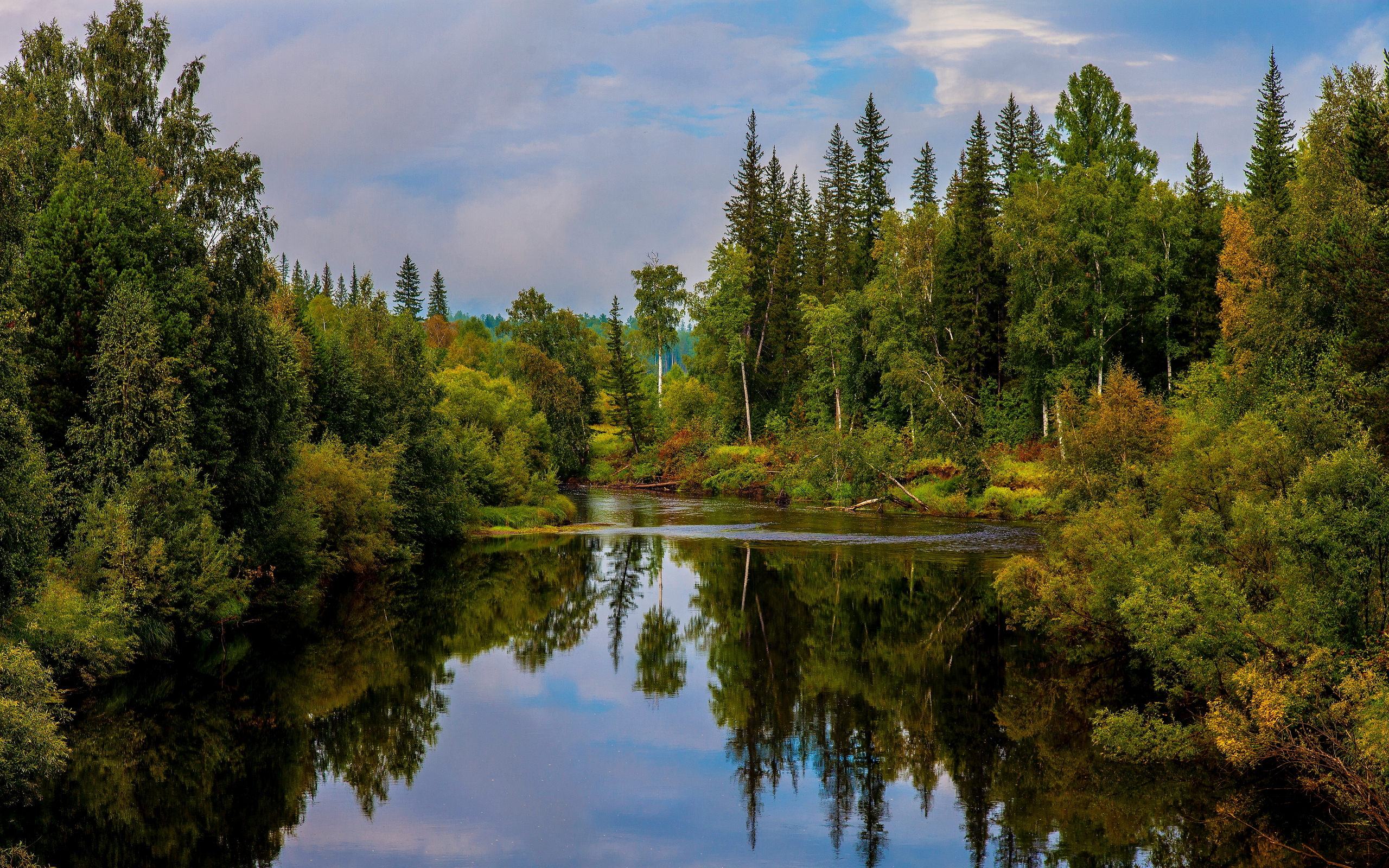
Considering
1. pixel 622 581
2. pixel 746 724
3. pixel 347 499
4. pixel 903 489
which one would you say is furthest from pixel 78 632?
pixel 903 489

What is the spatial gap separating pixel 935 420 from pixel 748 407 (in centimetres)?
2319

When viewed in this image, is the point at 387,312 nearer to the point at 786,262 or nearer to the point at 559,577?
the point at 559,577

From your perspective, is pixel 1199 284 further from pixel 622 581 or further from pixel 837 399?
pixel 622 581

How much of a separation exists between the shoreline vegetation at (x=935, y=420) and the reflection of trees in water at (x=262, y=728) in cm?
102

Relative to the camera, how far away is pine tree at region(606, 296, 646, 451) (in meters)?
83.7

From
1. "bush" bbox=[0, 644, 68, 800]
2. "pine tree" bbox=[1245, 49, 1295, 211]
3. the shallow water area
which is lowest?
the shallow water area

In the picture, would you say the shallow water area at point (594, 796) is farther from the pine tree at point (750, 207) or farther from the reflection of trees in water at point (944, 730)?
the pine tree at point (750, 207)

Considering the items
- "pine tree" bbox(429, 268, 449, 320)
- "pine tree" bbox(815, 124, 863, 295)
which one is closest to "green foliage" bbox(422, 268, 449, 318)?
"pine tree" bbox(429, 268, 449, 320)

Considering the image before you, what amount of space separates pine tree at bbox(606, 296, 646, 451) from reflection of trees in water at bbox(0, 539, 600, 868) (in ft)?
162

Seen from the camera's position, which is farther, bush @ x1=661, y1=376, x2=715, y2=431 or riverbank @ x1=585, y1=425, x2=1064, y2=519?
bush @ x1=661, y1=376, x2=715, y2=431

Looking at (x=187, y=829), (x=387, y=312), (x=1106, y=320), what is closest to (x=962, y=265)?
(x=1106, y=320)

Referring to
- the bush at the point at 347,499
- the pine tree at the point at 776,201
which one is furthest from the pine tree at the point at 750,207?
the bush at the point at 347,499

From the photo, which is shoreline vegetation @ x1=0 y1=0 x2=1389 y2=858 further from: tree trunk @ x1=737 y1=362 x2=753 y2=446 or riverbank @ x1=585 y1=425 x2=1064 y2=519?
tree trunk @ x1=737 y1=362 x2=753 y2=446

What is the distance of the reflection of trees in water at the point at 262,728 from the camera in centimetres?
1532
